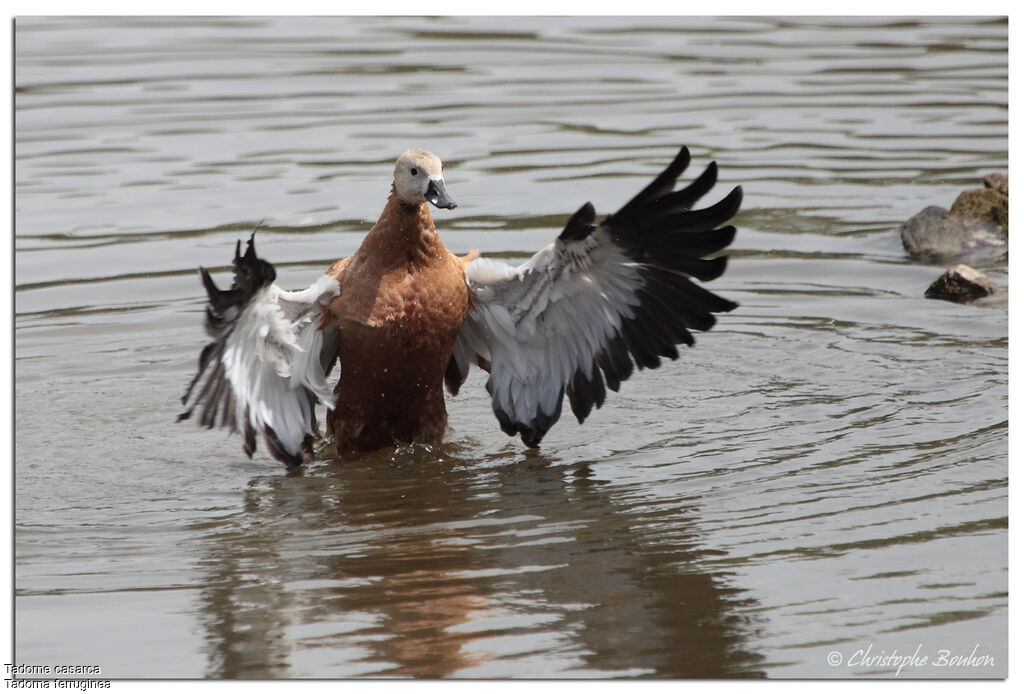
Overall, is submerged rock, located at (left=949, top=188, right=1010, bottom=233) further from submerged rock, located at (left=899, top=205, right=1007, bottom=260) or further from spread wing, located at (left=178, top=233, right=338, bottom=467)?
spread wing, located at (left=178, top=233, right=338, bottom=467)

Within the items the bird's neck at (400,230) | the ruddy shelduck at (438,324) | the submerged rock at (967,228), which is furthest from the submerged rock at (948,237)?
the bird's neck at (400,230)

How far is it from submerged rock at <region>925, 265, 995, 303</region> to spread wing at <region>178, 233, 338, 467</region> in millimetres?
4233

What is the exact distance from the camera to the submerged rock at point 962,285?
8.85 meters

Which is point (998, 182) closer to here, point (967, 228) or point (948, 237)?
point (967, 228)

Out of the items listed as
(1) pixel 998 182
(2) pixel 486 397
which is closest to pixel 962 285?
(1) pixel 998 182

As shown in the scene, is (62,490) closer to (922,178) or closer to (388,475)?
(388,475)

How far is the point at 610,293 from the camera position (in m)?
6.62

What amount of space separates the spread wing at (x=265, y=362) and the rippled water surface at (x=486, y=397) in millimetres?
310

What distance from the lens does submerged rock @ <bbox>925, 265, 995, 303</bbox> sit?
885cm

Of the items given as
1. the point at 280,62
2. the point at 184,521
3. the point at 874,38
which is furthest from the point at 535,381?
the point at 874,38

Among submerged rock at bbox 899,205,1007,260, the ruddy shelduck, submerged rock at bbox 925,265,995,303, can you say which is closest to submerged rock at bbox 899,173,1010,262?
submerged rock at bbox 899,205,1007,260

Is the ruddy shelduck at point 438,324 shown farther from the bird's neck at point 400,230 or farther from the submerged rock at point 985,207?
the submerged rock at point 985,207

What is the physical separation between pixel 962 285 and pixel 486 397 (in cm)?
324

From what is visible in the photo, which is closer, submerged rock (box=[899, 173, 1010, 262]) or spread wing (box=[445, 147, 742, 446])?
spread wing (box=[445, 147, 742, 446])
